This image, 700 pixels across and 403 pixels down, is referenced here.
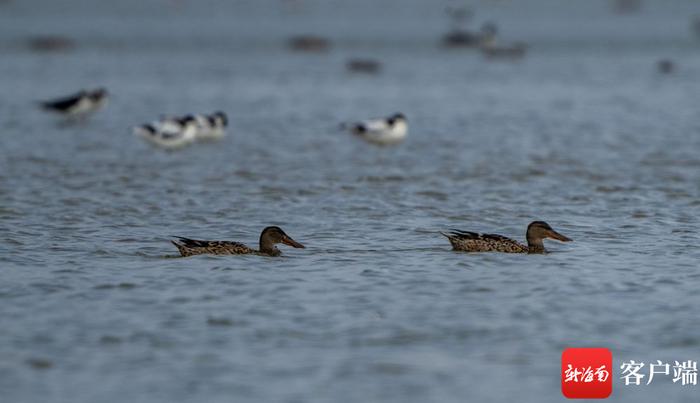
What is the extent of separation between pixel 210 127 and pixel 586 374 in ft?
53.9

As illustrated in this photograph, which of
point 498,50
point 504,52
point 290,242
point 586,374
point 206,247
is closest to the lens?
point 586,374

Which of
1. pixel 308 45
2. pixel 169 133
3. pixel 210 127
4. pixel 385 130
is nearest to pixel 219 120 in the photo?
pixel 210 127

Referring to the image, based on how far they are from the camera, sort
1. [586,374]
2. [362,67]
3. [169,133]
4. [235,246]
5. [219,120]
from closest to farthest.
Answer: [586,374] → [235,246] → [169,133] → [219,120] → [362,67]

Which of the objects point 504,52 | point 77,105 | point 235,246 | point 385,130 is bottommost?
point 235,246

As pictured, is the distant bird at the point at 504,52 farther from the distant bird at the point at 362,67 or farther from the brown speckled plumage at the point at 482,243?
the brown speckled plumage at the point at 482,243

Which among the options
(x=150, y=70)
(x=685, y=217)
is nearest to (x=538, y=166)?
(x=685, y=217)

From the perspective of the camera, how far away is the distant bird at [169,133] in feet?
75.7

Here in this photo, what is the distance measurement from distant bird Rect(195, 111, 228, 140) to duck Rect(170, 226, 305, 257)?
11.2m

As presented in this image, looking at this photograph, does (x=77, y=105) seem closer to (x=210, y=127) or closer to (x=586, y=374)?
(x=210, y=127)

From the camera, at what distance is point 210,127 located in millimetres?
24453

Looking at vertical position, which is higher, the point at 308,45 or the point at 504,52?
the point at 308,45

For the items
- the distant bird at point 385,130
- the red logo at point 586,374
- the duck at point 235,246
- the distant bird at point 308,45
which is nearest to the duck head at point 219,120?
the distant bird at point 385,130

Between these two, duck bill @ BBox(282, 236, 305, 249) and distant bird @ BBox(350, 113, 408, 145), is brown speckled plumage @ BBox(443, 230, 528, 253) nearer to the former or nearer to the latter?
duck bill @ BBox(282, 236, 305, 249)

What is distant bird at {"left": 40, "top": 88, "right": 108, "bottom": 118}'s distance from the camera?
28.3 meters
